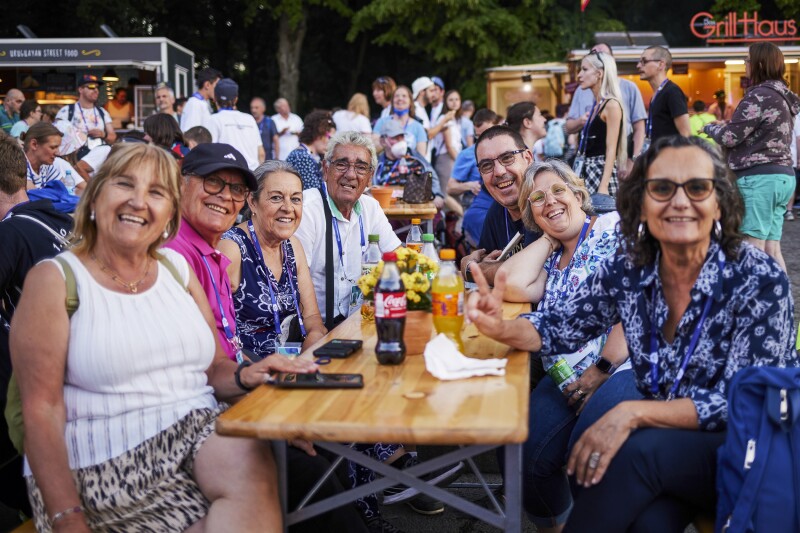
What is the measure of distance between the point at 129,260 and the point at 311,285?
149 centimetres

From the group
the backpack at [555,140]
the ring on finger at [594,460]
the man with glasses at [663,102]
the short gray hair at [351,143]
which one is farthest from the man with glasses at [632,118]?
the ring on finger at [594,460]

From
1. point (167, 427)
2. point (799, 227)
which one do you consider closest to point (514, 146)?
point (167, 427)

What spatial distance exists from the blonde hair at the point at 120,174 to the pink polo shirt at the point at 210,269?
46 centimetres

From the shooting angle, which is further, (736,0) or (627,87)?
(736,0)

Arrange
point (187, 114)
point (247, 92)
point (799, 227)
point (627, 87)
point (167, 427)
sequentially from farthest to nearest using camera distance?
1. point (247, 92)
2. point (799, 227)
3. point (187, 114)
4. point (627, 87)
5. point (167, 427)

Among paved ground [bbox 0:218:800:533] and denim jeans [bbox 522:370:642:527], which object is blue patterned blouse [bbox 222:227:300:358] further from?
denim jeans [bbox 522:370:642:527]

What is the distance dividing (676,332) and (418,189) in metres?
5.45

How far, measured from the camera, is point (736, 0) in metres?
24.9

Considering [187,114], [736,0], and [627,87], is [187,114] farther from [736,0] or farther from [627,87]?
[736,0]

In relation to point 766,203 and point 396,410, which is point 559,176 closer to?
point 396,410

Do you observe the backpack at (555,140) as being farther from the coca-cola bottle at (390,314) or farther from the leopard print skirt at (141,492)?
the leopard print skirt at (141,492)

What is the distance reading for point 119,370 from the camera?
2.45 meters

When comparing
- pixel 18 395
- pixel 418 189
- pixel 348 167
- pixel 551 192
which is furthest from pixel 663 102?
pixel 18 395

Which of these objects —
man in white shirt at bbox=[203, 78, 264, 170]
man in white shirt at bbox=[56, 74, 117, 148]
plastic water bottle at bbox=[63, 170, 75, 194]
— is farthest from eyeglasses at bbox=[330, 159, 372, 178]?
man in white shirt at bbox=[56, 74, 117, 148]
